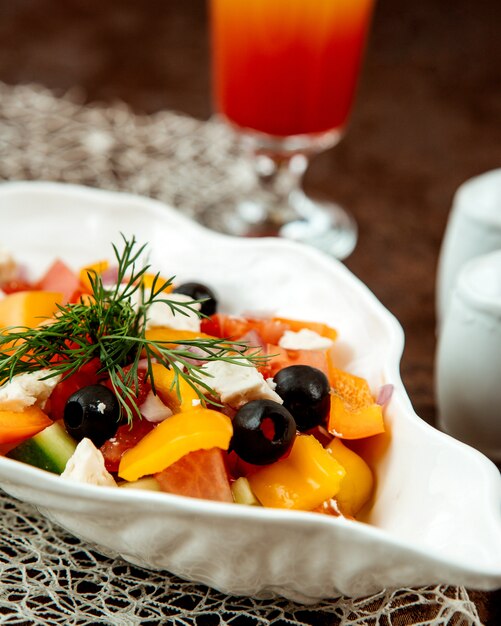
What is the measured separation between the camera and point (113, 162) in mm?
2850

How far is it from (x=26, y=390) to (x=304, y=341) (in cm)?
52

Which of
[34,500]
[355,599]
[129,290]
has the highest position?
[129,290]

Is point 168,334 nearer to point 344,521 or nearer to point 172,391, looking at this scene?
point 172,391

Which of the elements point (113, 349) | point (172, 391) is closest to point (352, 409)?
point (172, 391)

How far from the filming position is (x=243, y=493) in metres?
1.36

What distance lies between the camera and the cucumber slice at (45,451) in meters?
1.41

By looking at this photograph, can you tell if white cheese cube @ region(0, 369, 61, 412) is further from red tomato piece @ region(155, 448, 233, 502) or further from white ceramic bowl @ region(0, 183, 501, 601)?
red tomato piece @ region(155, 448, 233, 502)

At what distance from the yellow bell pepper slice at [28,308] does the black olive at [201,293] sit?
0.25m

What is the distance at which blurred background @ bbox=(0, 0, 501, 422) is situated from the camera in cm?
259

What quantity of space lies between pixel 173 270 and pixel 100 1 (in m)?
2.66

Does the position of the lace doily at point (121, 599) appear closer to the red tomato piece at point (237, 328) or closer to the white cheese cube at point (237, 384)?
the white cheese cube at point (237, 384)

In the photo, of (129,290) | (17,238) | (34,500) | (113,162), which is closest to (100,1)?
(113,162)

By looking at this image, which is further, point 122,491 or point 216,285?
point 216,285

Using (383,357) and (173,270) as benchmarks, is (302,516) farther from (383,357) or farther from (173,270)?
(173,270)
